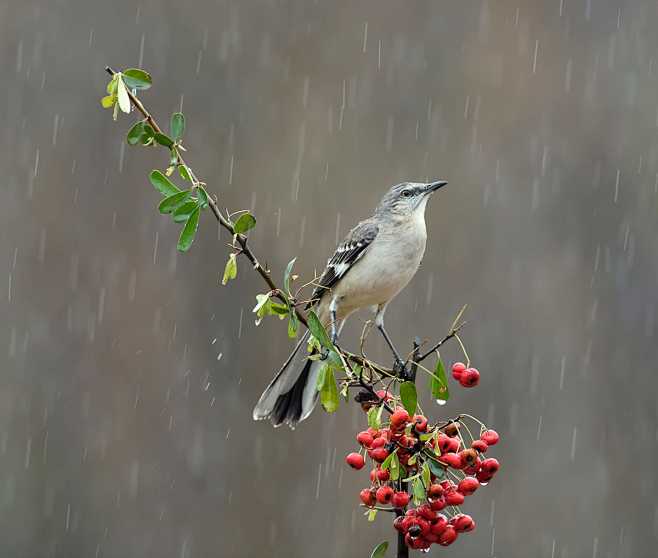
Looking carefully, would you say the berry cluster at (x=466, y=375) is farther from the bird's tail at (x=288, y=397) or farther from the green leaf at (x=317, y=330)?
the bird's tail at (x=288, y=397)

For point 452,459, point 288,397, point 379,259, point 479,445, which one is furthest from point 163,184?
point 379,259

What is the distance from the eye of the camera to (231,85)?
42.9 ft

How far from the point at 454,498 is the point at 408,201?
9.37 feet

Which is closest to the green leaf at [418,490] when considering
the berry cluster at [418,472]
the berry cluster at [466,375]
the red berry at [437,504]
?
the berry cluster at [418,472]

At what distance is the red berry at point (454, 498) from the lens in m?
3.06

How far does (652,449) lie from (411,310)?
3.07 meters

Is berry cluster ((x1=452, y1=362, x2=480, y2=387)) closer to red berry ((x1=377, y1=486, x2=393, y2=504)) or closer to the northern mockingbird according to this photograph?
red berry ((x1=377, y1=486, x2=393, y2=504))

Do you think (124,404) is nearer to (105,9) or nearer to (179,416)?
(179,416)

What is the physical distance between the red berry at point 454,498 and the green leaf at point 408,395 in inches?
16.9

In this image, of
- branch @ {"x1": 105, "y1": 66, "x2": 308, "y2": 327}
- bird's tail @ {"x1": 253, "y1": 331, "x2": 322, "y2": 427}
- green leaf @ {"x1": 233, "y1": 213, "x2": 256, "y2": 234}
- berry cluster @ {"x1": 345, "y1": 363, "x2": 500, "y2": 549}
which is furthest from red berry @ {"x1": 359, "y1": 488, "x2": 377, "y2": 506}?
bird's tail @ {"x1": 253, "y1": 331, "x2": 322, "y2": 427}

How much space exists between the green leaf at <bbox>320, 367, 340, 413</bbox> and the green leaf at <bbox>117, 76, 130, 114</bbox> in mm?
902

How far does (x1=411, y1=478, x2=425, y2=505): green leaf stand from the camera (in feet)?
9.33

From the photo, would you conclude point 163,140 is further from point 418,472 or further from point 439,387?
point 418,472

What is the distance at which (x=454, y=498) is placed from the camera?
3074 mm
